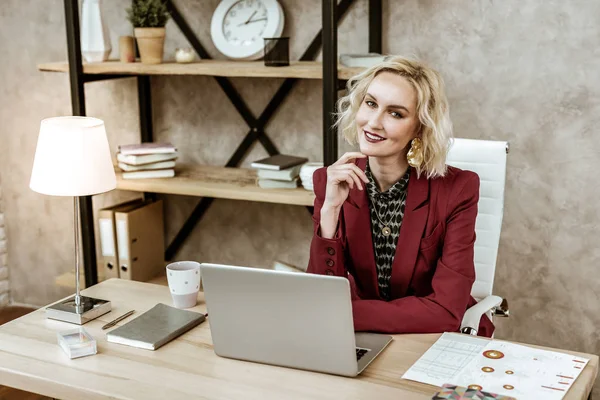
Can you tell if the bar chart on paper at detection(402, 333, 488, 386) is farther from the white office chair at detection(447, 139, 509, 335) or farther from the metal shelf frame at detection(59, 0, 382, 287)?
the metal shelf frame at detection(59, 0, 382, 287)

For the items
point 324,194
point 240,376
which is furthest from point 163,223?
point 240,376

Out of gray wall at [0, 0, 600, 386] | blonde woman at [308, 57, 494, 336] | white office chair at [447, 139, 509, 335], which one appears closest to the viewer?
blonde woman at [308, 57, 494, 336]

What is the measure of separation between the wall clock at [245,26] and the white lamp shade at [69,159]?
50.3 inches

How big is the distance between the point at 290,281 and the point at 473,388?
396 millimetres

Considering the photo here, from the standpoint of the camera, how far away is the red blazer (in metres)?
1.95

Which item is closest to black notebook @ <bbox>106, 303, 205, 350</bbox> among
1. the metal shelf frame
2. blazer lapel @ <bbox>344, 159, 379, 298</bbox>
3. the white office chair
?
blazer lapel @ <bbox>344, 159, 379, 298</bbox>

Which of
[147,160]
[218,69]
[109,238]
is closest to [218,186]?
[147,160]

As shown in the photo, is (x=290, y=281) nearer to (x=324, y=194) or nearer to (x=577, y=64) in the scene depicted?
(x=324, y=194)

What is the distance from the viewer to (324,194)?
214 cm

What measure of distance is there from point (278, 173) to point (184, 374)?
1478 millimetres

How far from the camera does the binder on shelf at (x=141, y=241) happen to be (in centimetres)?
329

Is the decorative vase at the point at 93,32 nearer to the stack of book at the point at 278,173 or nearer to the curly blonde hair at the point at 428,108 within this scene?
the stack of book at the point at 278,173

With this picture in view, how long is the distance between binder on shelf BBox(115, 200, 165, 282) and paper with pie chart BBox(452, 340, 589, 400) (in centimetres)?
194

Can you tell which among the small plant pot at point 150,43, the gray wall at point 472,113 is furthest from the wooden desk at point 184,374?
the small plant pot at point 150,43
